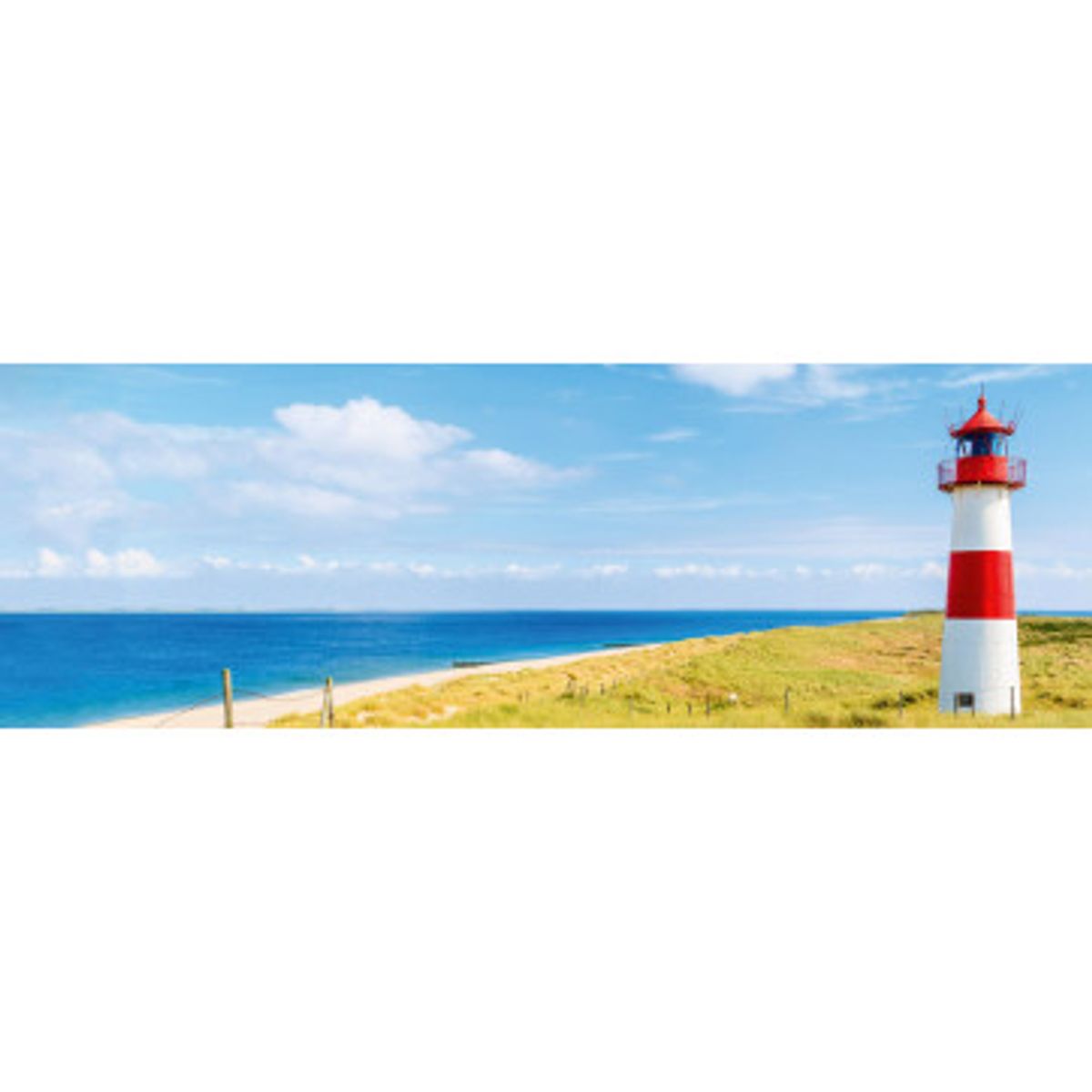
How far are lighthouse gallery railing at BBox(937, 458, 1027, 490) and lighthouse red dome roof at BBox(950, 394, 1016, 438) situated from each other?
0.20 metres

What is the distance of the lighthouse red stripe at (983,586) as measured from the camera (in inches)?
209

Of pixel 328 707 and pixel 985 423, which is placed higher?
pixel 985 423

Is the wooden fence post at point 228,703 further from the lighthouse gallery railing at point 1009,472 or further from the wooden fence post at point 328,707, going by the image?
the lighthouse gallery railing at point 1009,472

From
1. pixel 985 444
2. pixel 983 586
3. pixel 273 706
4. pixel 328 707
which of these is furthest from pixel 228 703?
pixel 985 444

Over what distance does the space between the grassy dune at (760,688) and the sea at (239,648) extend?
155 millimetres

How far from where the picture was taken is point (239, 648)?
5.36 metres

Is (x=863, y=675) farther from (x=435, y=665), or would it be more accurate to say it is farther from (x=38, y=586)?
(x=38, y=586)

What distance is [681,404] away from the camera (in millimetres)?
5422

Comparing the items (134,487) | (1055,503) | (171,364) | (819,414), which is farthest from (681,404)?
(134,487)

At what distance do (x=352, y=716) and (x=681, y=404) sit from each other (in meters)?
2.93

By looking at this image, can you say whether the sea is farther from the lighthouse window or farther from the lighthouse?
the lighthouse window

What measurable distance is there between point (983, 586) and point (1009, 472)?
2.45ft

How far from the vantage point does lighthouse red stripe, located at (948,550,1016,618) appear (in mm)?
5312

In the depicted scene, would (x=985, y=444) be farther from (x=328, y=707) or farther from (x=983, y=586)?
(x=328, y=707)
